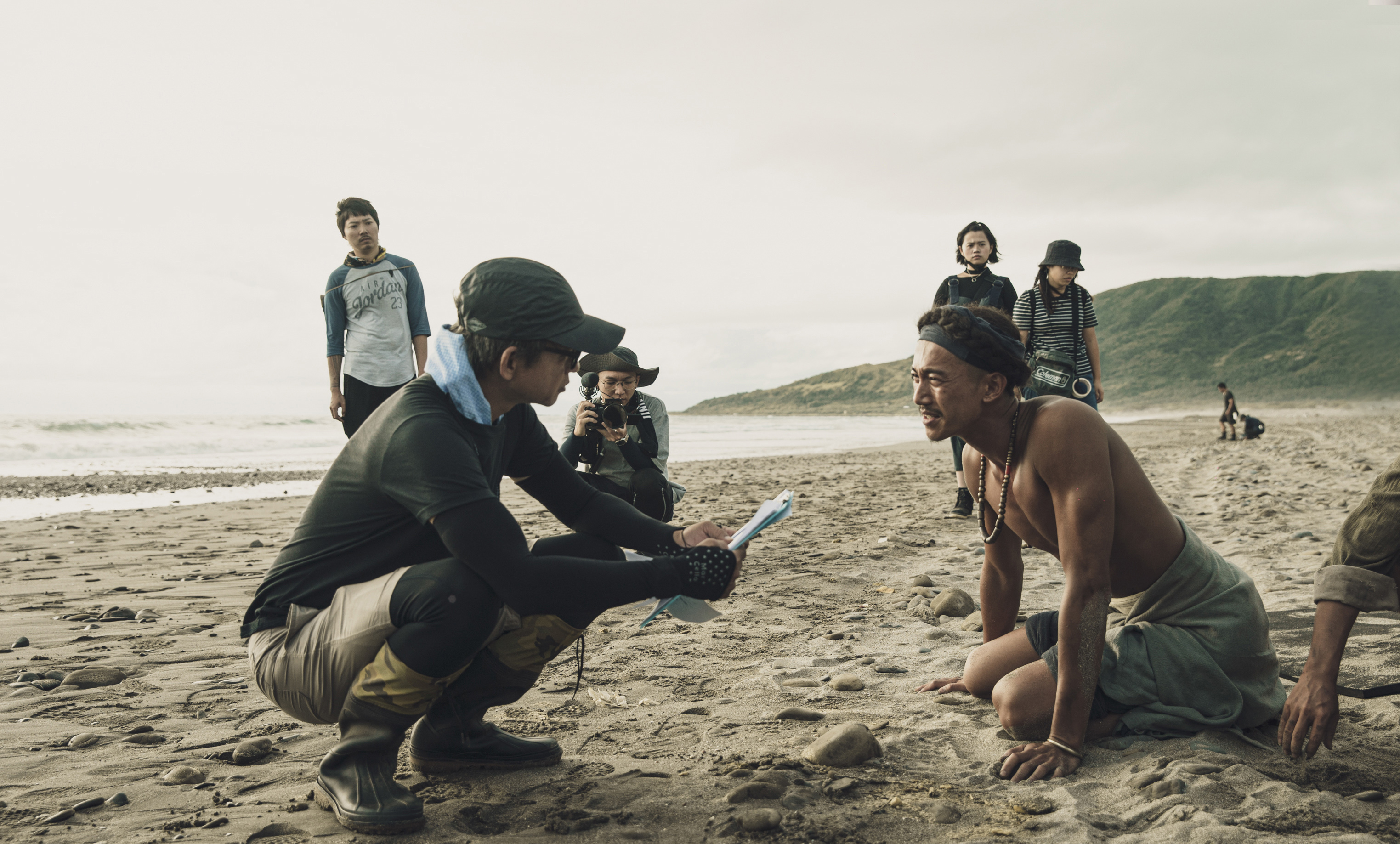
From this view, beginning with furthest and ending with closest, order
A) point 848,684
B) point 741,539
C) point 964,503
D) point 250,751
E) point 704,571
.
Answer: point 964,503 → point 848,684 → point 250,751 → point 741,539 → point 704,571

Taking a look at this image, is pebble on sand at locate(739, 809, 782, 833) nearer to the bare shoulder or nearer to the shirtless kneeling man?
the shirtless kneeling man

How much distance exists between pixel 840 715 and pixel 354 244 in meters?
3.92

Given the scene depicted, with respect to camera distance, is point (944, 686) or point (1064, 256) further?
point (1064, 256)

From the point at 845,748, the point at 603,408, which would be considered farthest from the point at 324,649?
the point at 603,408

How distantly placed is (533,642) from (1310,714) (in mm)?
1983

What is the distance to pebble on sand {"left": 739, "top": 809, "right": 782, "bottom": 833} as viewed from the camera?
1.98m

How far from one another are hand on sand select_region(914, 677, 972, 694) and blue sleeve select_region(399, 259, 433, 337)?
3.62 metres

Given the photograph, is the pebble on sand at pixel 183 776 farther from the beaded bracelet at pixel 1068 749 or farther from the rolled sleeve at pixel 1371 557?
the rolled sleeve at pixel 1371 557

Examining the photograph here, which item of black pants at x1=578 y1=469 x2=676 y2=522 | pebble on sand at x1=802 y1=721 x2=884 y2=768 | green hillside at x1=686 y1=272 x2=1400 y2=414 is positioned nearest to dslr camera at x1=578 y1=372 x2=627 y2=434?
black pants at x1=578 y1=469 x2=676 y2=522

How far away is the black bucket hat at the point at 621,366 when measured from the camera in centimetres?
476

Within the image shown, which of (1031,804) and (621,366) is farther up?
(621,366)

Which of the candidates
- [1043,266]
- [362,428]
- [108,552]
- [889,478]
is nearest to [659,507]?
[362,428]

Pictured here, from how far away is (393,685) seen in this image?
81.0 inches

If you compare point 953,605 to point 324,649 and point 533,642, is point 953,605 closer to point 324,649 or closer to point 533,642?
point 533,642
